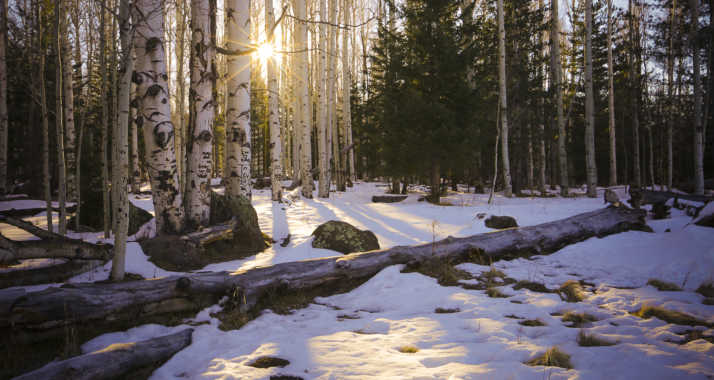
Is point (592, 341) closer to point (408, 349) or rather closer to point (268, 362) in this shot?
point (408, 349)

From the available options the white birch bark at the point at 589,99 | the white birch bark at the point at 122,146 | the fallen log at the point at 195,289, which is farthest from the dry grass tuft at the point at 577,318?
the white birch bark at the point at 589,99

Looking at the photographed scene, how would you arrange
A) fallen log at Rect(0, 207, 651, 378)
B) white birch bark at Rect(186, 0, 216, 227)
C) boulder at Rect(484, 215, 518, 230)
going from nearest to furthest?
1. fallen log at Rect(0, 207, 651, 378)
2. white birch bark at Rect(186, 0, 216, 227)
3. boulder at Rect(484, 215, 518, 230)

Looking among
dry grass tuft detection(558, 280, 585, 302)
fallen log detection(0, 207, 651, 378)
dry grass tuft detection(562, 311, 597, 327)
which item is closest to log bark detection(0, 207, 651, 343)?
fallen log detection(0, 207, 651, 378)

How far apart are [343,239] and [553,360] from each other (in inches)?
158

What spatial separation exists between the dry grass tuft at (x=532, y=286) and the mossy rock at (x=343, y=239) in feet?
8.23

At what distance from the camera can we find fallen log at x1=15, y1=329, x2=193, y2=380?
74.0 inches

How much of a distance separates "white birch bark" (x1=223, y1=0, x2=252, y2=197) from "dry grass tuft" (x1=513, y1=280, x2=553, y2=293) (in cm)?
512

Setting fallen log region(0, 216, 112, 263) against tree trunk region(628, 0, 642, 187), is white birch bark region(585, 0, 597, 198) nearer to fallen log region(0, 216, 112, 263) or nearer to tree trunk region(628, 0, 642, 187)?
tree trunk region(628, 0, 642, 187)

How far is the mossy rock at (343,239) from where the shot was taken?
→ 5.81 metres

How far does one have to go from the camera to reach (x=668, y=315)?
9.56 feet

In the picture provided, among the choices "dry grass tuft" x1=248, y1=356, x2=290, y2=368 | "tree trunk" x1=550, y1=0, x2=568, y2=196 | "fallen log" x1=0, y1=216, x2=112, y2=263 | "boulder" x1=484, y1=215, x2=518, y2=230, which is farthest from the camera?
"tree trunk" x1=550, y1=0, x2=568, y2=196

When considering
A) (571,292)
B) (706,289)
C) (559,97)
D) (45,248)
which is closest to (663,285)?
(706,289)

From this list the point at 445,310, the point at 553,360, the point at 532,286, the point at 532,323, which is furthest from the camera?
the point at 532,286

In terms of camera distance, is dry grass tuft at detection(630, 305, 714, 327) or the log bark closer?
the log bark
